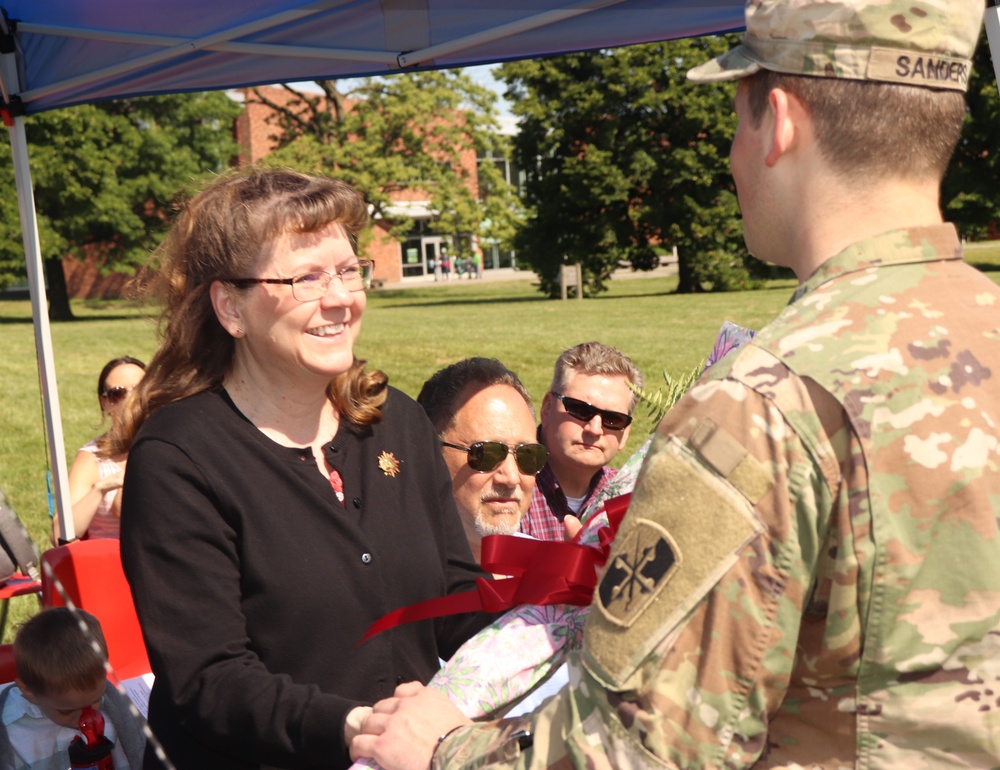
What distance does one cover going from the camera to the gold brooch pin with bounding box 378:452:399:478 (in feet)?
8.24

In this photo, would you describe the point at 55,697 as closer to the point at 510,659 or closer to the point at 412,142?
the point at 510,659

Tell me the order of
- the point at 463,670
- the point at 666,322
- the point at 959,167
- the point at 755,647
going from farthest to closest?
the point at 959,167, the point at 666,322, the point at 463,670, the point at 755,647

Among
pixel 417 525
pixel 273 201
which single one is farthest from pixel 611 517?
pixel 273 201

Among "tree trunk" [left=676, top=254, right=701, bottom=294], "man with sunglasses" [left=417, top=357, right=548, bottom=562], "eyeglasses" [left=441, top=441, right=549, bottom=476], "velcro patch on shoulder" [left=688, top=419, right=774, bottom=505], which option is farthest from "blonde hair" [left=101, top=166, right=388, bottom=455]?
"tree trunk" [left=676, top=254, right=701, bottom=294]

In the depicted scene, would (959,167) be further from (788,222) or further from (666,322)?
(788,222)

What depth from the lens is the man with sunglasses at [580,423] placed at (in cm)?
446

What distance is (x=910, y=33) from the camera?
52.5 inches

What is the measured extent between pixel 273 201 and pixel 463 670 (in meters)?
1.18

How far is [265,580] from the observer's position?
2207 millimetres

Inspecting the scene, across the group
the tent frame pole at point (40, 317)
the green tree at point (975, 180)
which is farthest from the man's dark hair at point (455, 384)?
the green tree at point (975, 180)

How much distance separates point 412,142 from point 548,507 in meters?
37.8

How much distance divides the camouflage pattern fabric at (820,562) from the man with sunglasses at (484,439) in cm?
253

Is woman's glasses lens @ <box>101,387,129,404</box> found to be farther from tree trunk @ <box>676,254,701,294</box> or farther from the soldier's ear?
tree trunk @ <box>676,254,701,294</box>

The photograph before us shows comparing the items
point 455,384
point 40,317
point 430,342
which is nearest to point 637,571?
point 455,384
